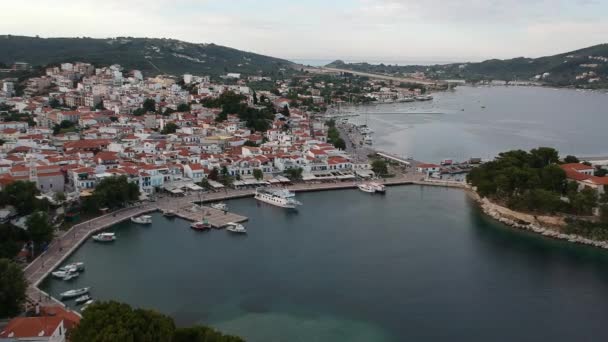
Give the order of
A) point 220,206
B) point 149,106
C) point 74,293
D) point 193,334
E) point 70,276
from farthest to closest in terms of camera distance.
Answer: point 149,106, point 220,206, point 70,276, point 74,293, point 193,334

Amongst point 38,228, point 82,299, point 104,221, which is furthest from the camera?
point 104,221

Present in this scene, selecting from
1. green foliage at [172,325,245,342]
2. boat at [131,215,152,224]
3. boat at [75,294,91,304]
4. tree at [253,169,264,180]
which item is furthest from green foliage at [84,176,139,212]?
green foliage at [172,325,245,342]

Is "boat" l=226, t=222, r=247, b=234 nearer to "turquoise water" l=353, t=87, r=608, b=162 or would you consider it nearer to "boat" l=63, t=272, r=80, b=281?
"boat" l=63, t=272, r=80, b=281

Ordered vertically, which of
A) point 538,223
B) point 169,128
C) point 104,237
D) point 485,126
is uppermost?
point 169,128

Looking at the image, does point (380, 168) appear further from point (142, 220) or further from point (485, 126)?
point (485, 126)

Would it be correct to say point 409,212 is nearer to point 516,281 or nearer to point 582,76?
point 516,281

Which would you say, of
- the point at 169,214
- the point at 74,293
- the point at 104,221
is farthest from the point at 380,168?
the point at 74,293

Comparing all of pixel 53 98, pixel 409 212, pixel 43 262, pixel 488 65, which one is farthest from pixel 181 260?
pixel 488 65
